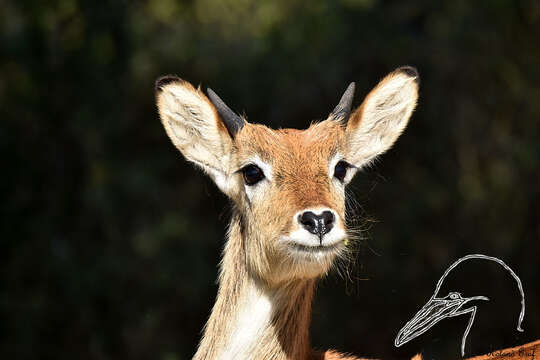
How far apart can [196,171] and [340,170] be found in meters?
7.06

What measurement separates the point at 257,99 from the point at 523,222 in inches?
187

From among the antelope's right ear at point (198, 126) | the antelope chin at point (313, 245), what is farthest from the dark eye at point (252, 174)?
the antelope chin at point (313, 245)

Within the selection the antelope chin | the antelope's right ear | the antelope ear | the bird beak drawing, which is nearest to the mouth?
the antelope chin

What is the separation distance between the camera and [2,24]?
514 inches

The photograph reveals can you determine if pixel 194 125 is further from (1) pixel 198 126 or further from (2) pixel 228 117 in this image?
(2) pixel 228 117

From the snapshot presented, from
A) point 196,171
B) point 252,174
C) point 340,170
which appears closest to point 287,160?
point 252,174

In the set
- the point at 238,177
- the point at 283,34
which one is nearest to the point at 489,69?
the point at 283,34

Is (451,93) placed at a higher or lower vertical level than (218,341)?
higher

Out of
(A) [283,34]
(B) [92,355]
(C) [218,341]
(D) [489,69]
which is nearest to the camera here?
(C) [218,341]

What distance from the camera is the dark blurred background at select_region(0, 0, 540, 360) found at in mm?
12406

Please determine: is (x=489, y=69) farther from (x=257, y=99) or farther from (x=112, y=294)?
(x=112, y=294)

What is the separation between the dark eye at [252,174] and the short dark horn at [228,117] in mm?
298

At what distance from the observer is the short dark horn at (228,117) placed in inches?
207

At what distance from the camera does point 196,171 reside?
12.1 m
